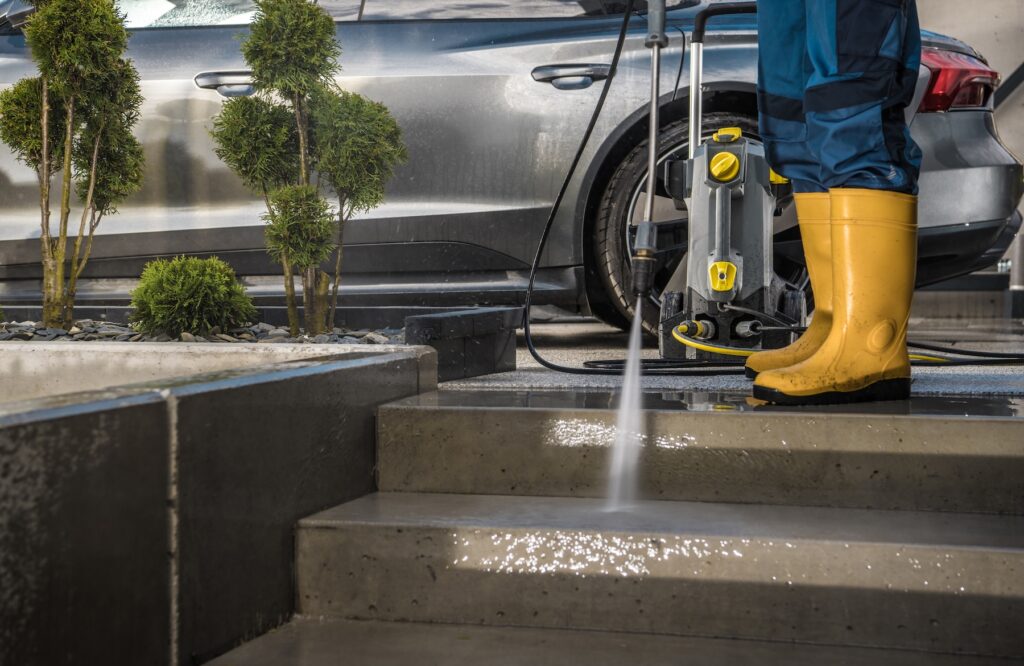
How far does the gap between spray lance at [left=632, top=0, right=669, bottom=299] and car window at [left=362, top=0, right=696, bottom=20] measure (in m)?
1.16

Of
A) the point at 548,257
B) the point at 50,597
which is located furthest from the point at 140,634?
the point at 548,257

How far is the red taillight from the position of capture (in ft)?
9.71

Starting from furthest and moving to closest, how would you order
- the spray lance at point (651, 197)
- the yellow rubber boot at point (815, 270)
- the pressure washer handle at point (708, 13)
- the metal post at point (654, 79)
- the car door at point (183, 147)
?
1. the car door at point (183, 147)
2. the pressure washer handle at point (708, 13)
3. the metal post at point (654, 79)
4. the spray lance at point (651, 197)
5. the yellow rubber boot at point (815, 270)

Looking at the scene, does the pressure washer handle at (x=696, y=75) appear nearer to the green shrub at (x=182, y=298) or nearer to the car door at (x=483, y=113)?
the car door at (x=483, y=113)

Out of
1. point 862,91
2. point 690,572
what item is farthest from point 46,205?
point 690,572

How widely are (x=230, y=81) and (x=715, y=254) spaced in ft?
5.92

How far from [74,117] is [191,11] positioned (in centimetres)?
58

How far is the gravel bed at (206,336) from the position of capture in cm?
316

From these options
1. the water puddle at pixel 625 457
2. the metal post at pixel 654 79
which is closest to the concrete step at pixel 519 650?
the water puddle at pixel 625 457

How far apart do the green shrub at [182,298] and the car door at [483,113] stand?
18.7 inches

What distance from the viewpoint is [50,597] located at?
0.97 m

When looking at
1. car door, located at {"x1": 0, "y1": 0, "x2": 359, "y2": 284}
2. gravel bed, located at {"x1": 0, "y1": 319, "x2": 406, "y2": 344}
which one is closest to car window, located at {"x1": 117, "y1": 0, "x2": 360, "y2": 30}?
car door, located at {"x1": 0, "y1": 0, "x2": 359, "y2": 284}

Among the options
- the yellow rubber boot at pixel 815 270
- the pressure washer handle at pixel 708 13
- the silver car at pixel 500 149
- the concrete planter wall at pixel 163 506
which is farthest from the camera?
the silver car at pixel 500 149

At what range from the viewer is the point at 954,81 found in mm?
Answer: 2967
